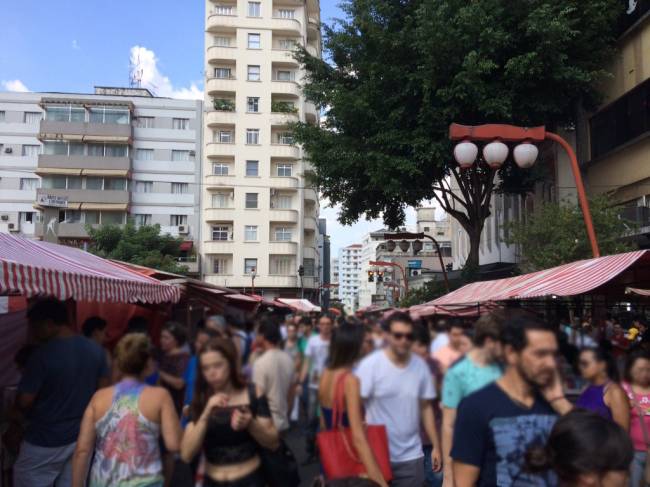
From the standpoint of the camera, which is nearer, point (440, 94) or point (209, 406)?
point (209, 406)

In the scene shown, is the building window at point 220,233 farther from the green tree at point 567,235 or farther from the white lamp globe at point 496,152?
the white lamp globe at point 496,152

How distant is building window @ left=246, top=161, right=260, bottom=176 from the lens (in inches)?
1666

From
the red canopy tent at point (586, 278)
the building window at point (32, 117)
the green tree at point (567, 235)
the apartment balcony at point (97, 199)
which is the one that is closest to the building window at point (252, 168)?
the apartment balcony at point (97, 199)

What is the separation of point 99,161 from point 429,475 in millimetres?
41627

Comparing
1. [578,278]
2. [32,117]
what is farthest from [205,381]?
[32,117]

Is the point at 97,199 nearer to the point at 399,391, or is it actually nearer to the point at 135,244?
the point at 135,244

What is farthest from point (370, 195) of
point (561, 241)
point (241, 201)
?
point (241, 201)

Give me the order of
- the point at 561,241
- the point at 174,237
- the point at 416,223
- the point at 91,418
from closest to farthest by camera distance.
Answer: the point at 91,418 → the point at 561,241 → the point at 174,237 → the point at 416,223

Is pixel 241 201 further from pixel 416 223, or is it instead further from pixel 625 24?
pixel 416 223

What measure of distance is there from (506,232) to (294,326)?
58.9 feet

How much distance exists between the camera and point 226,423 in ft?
9.91

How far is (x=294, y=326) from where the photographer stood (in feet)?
13.3

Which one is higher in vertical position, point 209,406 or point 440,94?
point 440,94

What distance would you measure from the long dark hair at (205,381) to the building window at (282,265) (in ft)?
128
